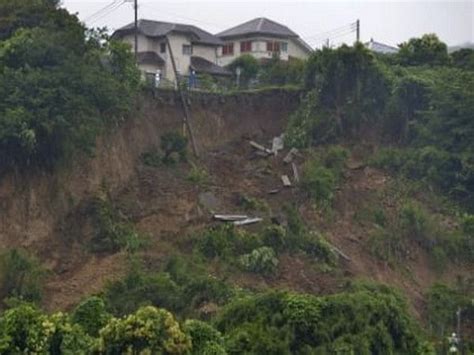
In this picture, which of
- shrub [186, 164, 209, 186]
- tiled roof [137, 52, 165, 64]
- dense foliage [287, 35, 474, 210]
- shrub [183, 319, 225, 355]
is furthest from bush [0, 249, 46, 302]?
tiled roof [137, 52, 165, 64]

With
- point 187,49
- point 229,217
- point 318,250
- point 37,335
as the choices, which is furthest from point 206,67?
point 37,335

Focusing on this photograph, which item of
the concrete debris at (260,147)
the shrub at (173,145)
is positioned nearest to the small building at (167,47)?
the concrete debris at (260,147)

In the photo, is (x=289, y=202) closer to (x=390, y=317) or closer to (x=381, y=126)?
(x=381, y=126)

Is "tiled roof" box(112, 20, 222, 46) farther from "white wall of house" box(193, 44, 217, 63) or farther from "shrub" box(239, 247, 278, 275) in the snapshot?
"shrub" box(239, 247, 278, 275)

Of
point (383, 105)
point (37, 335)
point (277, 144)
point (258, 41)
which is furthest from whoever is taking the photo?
point (258, 41)

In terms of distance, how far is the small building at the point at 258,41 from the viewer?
46656mm

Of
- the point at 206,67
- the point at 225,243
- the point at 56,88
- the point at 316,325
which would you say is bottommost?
the point at 316,325

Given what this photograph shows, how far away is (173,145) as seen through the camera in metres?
36.7

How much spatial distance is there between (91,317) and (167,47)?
64.7ft

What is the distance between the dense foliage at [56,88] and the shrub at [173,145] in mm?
2056

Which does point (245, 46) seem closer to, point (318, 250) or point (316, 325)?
point (318, 250)

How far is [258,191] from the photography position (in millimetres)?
35906

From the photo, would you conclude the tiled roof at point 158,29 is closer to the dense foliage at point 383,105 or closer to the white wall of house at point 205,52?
the white wall of house at point 205,52

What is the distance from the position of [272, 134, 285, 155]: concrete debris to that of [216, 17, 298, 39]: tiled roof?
8.63 meters
